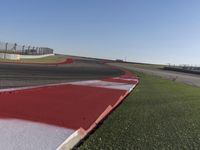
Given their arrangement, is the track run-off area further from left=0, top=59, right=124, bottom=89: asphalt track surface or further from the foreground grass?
left=0, top=59, right=124, bottom=89: asphalt track surface

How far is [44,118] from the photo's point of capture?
532 cm

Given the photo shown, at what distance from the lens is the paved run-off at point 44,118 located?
400 cm

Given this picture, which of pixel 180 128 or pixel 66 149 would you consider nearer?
pixel 66 149

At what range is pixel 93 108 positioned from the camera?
6.75 metres

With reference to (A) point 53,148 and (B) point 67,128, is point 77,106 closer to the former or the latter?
(B) point 67,128

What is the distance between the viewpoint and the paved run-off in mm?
4004

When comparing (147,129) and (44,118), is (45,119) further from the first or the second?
(147,129)

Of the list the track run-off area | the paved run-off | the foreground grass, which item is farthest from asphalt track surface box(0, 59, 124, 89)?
the foreground grass

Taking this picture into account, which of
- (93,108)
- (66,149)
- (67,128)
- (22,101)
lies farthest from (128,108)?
(66,149)

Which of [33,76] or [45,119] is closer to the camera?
[45,119]

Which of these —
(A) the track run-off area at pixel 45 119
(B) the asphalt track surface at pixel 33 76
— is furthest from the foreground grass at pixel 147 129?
(B) the asphalt track surface at pixel 33 76

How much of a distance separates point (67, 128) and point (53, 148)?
3.30ft

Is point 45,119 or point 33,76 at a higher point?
point 45,119

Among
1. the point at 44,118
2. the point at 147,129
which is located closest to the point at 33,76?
the point at 44,118
